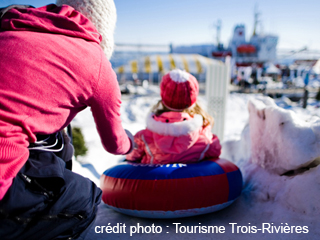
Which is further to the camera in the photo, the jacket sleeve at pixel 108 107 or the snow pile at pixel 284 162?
the snow pile at pixel 284 162

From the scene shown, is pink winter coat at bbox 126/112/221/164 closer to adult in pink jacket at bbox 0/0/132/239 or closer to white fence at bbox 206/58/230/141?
adult in pink jacket at bbox 0/0/132/239

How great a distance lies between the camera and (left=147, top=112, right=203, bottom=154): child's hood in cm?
212

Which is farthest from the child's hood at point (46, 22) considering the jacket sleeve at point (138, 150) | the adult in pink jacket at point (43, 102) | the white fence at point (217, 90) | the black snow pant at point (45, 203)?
the white fence at point (217, 90)

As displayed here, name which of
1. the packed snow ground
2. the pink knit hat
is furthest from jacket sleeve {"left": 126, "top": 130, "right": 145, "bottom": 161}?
the packed snow ground

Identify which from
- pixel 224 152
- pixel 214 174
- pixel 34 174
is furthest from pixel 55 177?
pixel 224 152

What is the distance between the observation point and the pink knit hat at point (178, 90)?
7.34ft

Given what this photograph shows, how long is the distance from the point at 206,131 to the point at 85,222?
142 centimetres

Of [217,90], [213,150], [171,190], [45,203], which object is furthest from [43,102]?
[217,90]

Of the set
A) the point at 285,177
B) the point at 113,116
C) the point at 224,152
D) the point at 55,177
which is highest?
the point at 113,116

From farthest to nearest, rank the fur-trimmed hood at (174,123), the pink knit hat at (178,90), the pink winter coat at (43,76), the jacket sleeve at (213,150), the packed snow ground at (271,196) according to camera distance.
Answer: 1. the jacket sleeve at (213,150)
2. the pink knit hat at (178,90)
3. the fur-trimmed hood at (174,123)
4. the packed snow ground at (271,196)
5. the pink winter coat at (43,76)

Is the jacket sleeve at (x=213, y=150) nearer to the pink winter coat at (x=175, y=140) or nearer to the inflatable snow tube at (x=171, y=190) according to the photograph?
the pink winter coat at (x=175, y=140)

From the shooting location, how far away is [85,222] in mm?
1244

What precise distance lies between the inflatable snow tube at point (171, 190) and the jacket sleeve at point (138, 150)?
298mm

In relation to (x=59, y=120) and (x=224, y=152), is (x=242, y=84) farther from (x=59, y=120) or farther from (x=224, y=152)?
(x=59, y=120)
